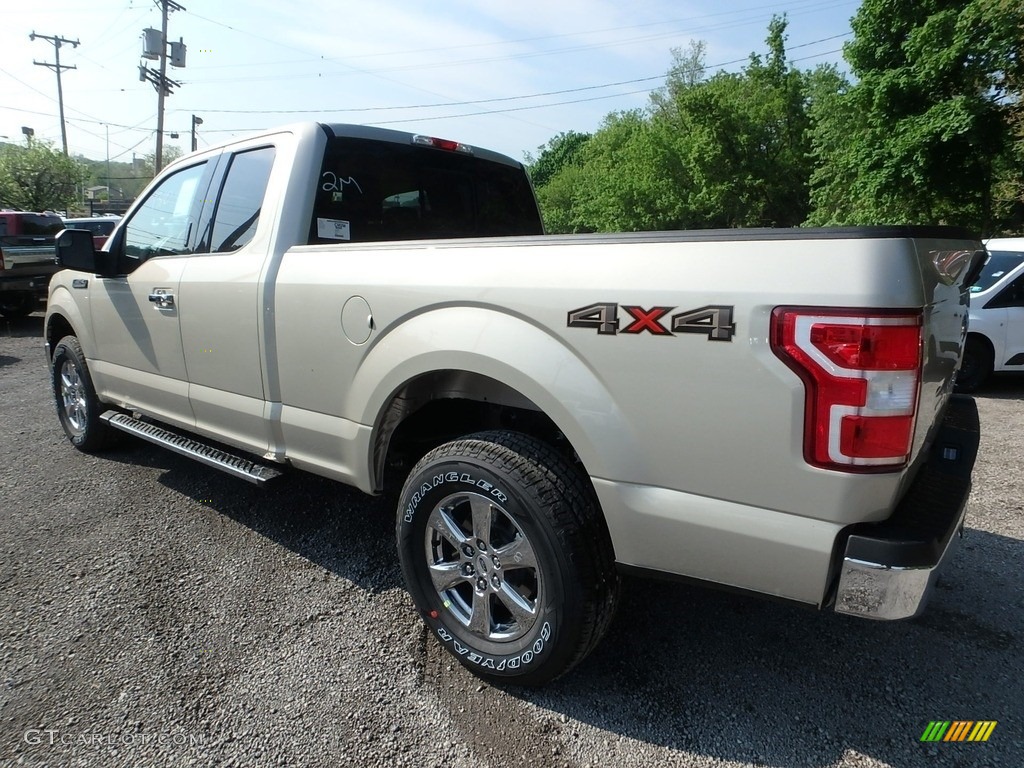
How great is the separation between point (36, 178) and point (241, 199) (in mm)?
48391

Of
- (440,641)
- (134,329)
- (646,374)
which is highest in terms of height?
(646,374)

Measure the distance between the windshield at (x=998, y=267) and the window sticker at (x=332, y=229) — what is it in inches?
281

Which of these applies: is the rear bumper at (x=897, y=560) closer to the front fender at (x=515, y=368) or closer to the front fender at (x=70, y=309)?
the front fender at (x=515, y=368)

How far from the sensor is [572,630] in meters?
2.19

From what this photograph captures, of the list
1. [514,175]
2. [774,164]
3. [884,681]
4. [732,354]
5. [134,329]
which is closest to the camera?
[732,354]

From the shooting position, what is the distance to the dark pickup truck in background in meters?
12.0

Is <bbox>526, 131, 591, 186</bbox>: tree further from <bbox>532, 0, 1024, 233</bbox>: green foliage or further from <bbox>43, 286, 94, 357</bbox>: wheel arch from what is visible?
<bbox>43, 286, 94, 357</bbox>: wheel arch

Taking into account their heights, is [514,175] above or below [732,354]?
above

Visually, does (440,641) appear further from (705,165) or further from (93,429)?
(705,165)

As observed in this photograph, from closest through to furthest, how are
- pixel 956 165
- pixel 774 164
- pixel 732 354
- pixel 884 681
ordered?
pixel 732 354, pixel 884 681, pixel 956 165, pixel 774 164

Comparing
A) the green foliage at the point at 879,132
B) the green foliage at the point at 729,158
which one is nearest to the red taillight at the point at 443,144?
the green foliage at the point at 879,132

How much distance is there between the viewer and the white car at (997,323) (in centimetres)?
732

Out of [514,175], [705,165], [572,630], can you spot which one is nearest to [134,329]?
[514,175]

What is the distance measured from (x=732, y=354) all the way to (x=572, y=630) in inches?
40.4
